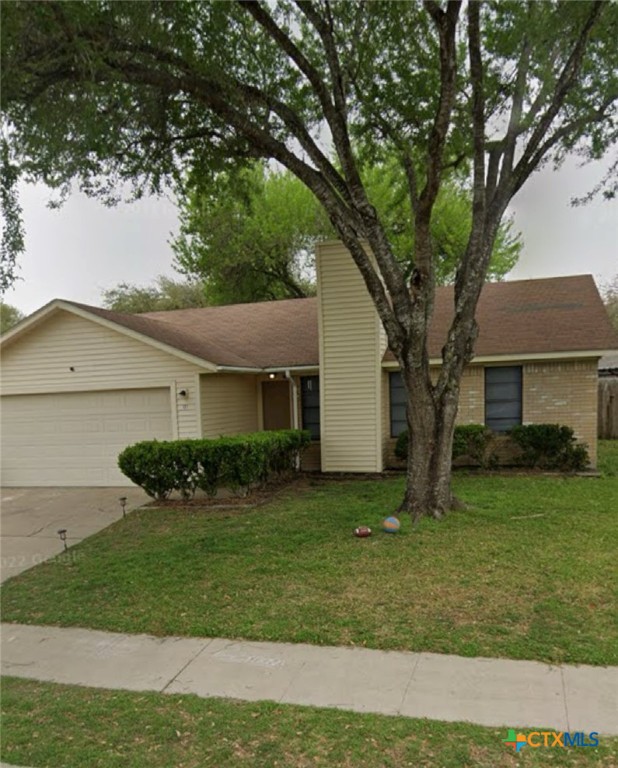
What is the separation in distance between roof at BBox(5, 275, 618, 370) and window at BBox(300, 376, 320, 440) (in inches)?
24.8

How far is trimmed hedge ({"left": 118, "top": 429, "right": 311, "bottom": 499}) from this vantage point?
8.59m

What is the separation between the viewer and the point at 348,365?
10.9 m

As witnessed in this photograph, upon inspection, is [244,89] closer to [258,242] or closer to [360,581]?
[360,581]

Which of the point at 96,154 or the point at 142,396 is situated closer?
the point at 96,154

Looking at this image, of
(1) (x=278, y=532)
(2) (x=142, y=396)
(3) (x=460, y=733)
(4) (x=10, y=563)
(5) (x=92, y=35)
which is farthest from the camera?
(2) (x=142, y=396)

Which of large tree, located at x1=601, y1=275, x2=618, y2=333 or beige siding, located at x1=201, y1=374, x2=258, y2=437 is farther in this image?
large tree, located at x1=601, y1=275, x2=618, y2=333

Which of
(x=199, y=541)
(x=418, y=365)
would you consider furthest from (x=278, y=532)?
(x=418, y=365)

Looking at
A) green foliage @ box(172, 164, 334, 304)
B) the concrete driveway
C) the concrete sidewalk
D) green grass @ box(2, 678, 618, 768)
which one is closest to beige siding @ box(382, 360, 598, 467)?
the concrete driveway

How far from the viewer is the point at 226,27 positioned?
20.8ft

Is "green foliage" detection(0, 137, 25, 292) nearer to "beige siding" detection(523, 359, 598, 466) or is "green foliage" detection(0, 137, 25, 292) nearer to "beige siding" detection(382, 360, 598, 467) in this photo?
"beige siding" detection(382, 360, 598, 467)

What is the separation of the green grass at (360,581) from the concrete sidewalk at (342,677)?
18 centimetres

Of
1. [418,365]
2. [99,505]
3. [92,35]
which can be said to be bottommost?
[99,505]

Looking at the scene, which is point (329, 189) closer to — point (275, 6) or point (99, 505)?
point (275, 6)

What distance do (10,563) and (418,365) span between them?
19.0 ft
